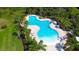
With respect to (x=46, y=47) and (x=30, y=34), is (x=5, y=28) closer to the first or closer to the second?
(x=30, y=34)
